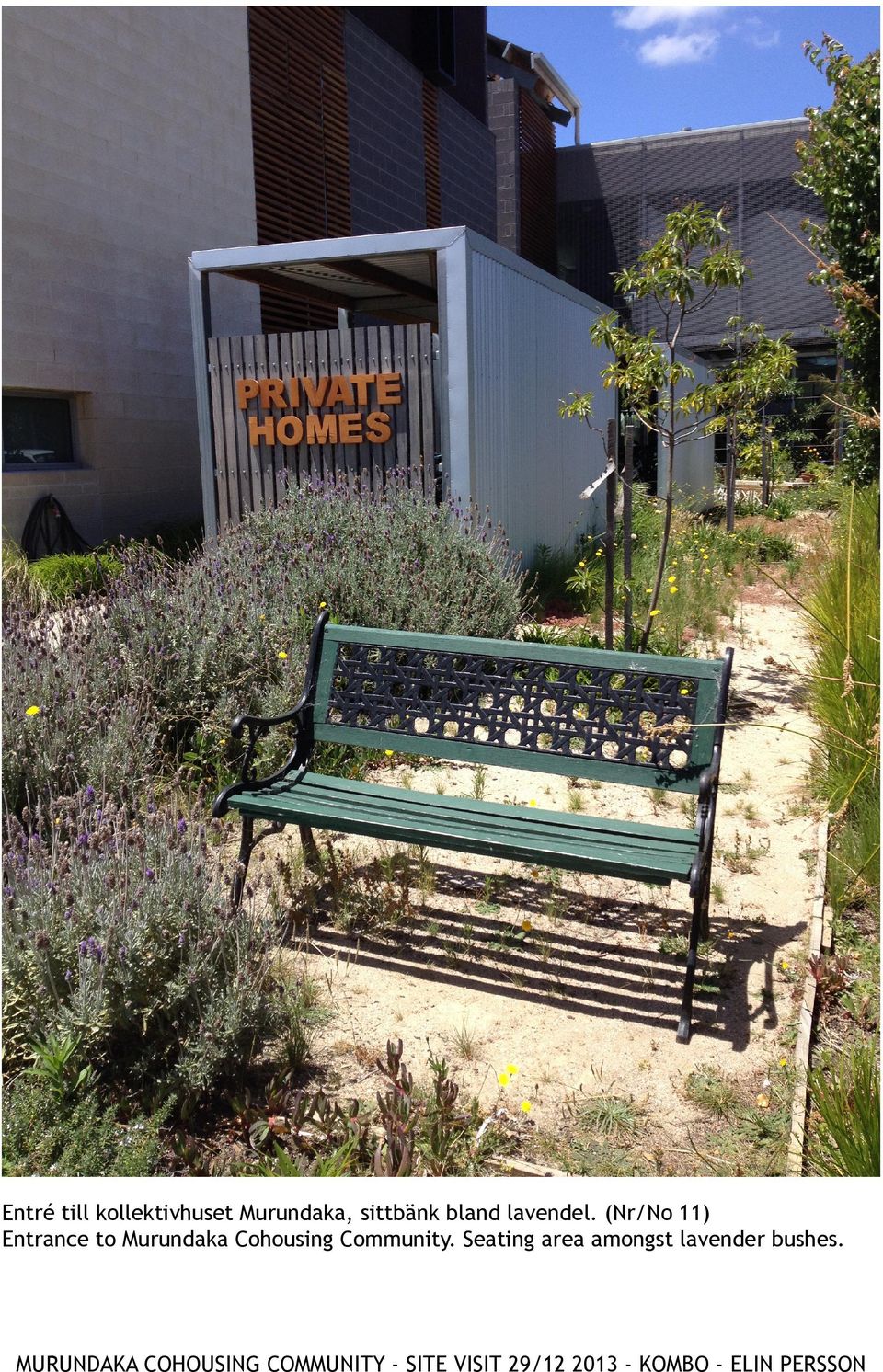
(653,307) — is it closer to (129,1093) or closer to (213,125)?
(213,125)

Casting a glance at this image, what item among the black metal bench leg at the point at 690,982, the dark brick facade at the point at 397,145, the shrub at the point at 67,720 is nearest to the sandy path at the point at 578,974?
the black metal bench leg at the point at 690,982

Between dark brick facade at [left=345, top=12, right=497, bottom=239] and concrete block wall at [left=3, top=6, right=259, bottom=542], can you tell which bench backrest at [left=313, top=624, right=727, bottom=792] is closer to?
concrete block wall at [left=3, top=6, right=259, bottom=542]

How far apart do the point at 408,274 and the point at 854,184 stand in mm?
4209

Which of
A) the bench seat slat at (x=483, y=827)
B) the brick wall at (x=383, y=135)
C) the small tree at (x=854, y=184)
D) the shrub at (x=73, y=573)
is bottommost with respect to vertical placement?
the bench seat slat at (x=483, y=827)

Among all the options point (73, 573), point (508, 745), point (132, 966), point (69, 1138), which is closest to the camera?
point (69, 1138)

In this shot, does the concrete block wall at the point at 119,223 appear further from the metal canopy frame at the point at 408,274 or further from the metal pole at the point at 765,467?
the metal pole at the point at 765,467

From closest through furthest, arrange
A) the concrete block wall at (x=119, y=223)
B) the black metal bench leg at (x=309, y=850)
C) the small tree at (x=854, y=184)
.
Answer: the black metal bench leg at (x=309, y=850) → the small tree at (x=854, y=184) → the concrete block wall at (x=119, y=223)

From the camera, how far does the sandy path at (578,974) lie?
10.4 ft

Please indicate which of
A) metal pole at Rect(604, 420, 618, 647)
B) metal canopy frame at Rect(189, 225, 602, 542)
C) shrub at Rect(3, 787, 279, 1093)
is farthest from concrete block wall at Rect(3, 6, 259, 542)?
shrub at Rect(3, 787, 279, 1093)

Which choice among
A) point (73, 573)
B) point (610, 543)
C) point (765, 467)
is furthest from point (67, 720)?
point (765, 467)

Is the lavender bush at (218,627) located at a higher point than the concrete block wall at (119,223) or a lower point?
lower

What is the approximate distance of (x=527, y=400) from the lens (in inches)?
408

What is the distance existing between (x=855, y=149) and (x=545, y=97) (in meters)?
24.8

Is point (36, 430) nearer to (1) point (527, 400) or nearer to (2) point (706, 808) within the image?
(1) point (527, 400)
